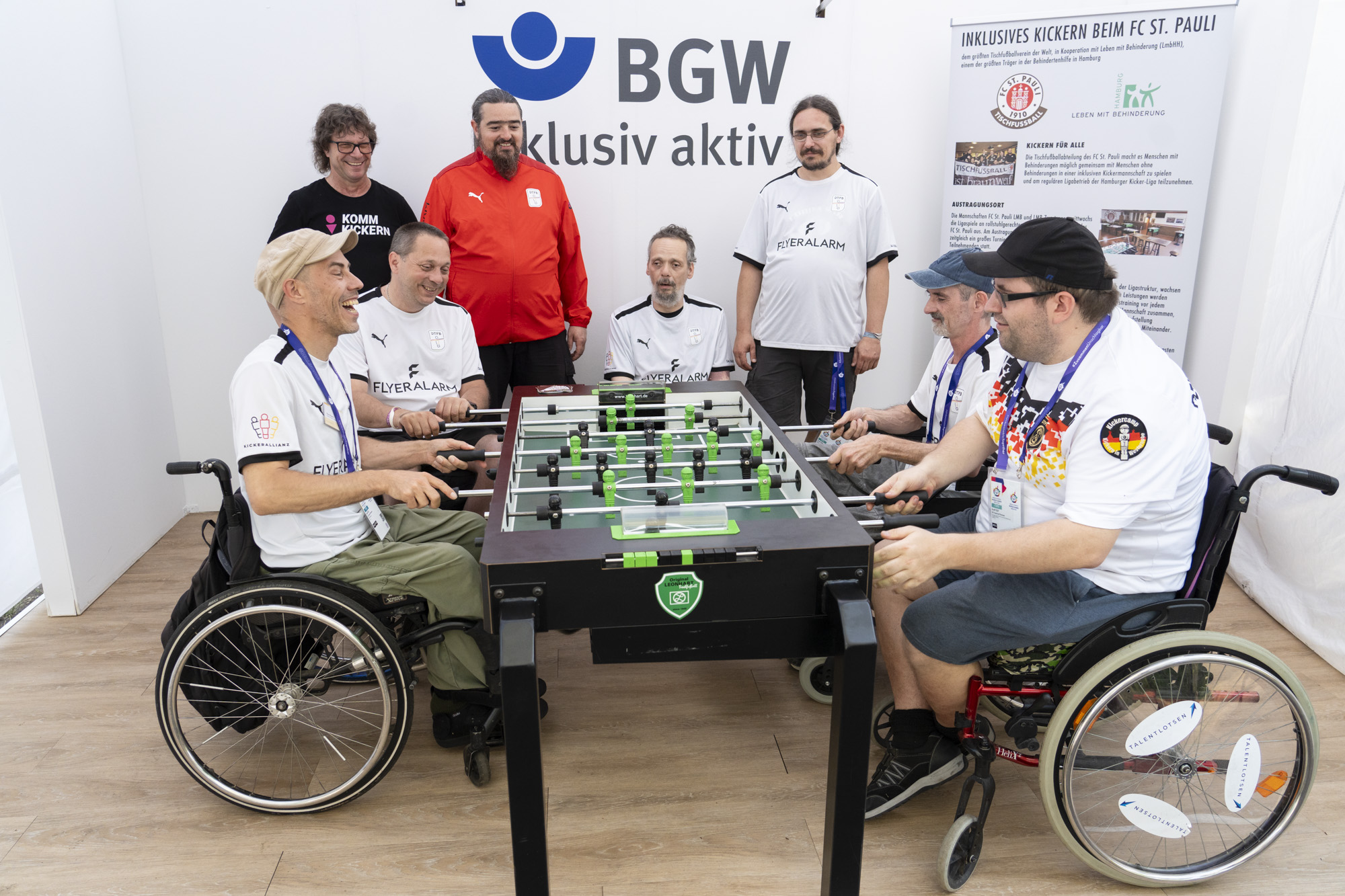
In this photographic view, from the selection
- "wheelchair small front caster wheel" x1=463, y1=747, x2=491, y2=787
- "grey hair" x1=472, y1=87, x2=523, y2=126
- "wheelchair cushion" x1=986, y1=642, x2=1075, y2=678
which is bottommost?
"wheelchair small front caster wheel" x1=463, y1=747, x2=491, y2=787

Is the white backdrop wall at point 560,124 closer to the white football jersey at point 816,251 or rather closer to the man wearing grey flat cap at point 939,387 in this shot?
the white football jersey at point 816,251

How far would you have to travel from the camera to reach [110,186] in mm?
3607

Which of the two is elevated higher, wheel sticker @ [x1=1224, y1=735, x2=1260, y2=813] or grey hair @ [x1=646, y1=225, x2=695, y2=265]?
grey hair @ [x1=646, y1=225, x2=695, y2=265]

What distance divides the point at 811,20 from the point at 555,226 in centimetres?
147

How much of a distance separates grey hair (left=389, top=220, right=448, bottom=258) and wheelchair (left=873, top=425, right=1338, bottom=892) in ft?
7.35

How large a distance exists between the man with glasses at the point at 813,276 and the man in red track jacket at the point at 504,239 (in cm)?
82

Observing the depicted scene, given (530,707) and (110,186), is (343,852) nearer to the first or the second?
(530,707)

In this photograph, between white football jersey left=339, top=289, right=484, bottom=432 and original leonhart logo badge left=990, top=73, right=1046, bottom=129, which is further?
original leonhart logo badge left=990, top=73, right=1046, bottom=129

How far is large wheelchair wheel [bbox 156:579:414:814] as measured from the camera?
2018 mm

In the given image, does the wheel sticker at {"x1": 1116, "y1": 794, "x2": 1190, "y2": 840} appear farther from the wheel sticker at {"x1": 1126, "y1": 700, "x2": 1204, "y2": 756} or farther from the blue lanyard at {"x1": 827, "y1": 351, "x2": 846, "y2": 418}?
the blue lanyard at {"x1": 827, "y1": 351, "x2": 846, "y2": 418}

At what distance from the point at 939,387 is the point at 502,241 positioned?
6.14 feet

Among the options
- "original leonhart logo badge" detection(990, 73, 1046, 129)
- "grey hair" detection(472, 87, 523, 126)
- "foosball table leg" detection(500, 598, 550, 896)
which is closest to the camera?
"foosball table leg" detection(500, 598, 550, 896)

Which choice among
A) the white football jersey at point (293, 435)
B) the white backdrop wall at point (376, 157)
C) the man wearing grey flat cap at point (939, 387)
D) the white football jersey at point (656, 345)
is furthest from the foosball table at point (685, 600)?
the white backdrop wall at point (376, 157)

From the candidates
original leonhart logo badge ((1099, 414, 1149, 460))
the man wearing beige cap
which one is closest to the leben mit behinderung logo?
the man wearing beige cap
